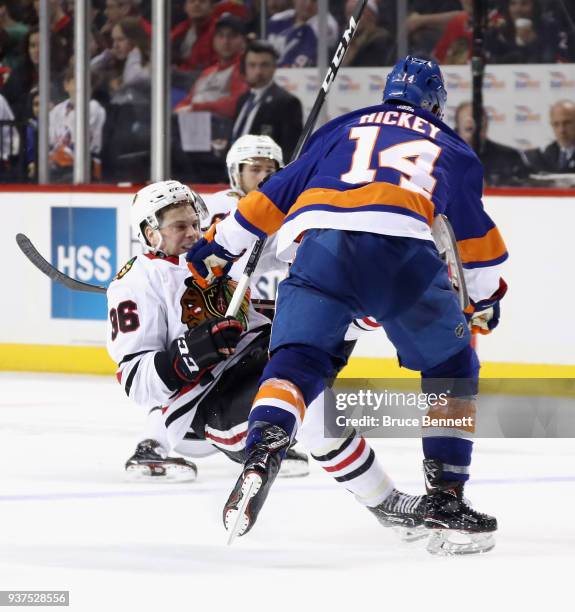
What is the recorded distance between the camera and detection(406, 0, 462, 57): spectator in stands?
5773 millimetres

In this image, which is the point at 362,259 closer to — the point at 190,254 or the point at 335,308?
the point at 335,308

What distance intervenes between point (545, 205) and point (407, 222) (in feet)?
Result: 9.31

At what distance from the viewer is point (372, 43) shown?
5914 mm

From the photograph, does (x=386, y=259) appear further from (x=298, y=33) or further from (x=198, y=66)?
(x=198, y=66)

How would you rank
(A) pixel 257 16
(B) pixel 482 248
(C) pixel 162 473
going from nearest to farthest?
(B) pixel 482 248 < (C) pixel 162 473 < (A) pixel 257 16

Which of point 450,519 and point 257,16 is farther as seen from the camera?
point 257,16

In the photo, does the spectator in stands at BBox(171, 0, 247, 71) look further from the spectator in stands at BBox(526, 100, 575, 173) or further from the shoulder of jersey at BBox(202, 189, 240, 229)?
the shoulder of jersey at BBox(202, 189, 240, 229)

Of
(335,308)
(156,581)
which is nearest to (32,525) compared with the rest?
(156,581)

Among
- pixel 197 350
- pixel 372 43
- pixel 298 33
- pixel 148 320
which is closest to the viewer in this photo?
pixel 197 350

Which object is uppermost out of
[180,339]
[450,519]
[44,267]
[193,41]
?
[193,41]

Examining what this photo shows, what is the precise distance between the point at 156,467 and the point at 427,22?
2637mm

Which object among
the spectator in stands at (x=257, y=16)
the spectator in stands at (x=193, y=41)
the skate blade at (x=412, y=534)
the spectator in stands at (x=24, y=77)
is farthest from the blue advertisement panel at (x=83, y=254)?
the skate blade at (x=412, y=534)

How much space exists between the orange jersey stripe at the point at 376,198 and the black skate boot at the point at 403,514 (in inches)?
22.5

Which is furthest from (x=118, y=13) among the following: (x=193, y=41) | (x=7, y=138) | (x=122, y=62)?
(x=7, y=138)
